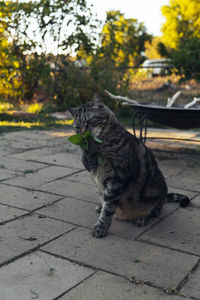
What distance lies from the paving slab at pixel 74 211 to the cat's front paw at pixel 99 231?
0.23m

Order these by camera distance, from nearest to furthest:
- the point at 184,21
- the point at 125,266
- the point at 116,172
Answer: the point at 125,266 → the point at 116,172 → the point at 184,21

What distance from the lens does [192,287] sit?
6.78 ft

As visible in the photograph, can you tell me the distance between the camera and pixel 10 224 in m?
2.92

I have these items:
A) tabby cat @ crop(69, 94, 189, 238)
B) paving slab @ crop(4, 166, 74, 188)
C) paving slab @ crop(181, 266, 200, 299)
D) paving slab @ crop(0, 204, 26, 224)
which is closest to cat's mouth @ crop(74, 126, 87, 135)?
tabby cat @ crop(69, 94, 189, 238)

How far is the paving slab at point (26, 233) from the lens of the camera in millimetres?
2475

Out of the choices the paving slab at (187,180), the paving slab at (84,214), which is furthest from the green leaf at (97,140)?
the paving slab at (187,180)

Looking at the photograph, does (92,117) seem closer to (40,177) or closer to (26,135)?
(40,177)

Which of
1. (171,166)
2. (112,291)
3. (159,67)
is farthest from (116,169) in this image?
(159,67)

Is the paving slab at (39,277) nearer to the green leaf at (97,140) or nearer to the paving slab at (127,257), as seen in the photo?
the paving slab at (127,257)

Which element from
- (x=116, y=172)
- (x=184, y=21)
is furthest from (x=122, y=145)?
(x=184, y=21)

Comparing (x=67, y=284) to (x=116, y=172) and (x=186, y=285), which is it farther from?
(x=116, y=172)

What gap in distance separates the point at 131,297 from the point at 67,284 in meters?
0.38

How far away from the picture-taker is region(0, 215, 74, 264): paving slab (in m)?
2.48

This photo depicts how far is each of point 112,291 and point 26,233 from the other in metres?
1.01
